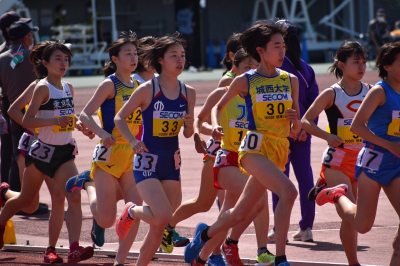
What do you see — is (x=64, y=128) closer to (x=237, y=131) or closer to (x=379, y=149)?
(x=237, y=131)

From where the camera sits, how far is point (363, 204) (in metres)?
5.21

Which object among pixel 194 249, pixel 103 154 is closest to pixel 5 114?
pixel 103 154

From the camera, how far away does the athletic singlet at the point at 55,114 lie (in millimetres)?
6930

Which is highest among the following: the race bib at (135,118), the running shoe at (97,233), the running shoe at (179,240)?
the race bib at (135,118)

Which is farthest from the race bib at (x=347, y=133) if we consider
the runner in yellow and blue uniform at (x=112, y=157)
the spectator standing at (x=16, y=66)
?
the spectator standing at (x=16, y=66)

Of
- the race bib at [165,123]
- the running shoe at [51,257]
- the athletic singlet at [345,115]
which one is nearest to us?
the race bib at [165,123]

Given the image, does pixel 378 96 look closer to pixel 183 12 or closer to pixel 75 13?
pixel 183 12

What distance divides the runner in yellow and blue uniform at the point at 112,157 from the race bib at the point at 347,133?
1.88 m

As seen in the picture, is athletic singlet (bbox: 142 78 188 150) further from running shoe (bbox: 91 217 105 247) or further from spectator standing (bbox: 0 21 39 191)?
spectator standing (bbox: 0 21 39 191)

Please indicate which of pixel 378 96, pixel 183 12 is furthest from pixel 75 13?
pixel 378 96

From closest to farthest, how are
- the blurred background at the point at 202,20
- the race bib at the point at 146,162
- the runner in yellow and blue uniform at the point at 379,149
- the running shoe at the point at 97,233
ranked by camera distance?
the runner in yellow and blue uniform at the point at 379,149, the race bib at the point at 146,162, the running shoe at the point at 97,233, the blurred background at the point at 202,20

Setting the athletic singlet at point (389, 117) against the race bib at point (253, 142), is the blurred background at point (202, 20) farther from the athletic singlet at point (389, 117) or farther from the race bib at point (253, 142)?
the athletic singlet at point (389, 117)

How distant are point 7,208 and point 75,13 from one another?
30.5 m

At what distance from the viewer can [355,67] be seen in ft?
19.5
